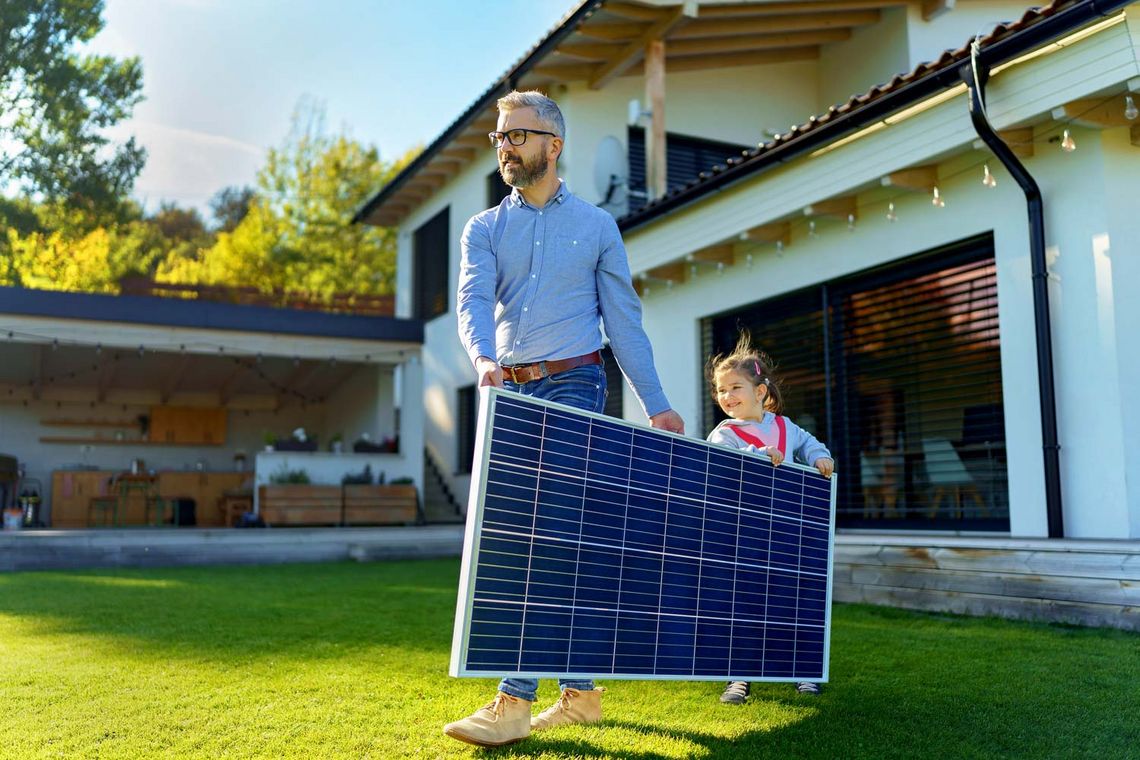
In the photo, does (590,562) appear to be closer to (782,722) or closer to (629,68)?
(782,722)

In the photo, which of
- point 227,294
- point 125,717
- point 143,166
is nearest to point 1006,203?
point 125,717

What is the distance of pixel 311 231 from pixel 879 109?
24.4 metres

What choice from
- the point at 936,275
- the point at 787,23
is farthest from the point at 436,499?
the point at 936,275

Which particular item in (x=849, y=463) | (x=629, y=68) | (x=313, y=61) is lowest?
(x=849, y=463)

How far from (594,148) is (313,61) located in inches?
1183

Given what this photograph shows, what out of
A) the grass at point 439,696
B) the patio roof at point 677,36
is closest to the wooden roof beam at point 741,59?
the patio roof at point 677,36

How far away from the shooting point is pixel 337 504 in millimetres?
15219

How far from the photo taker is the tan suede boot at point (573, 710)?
3145 mm

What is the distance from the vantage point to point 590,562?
2.78 m

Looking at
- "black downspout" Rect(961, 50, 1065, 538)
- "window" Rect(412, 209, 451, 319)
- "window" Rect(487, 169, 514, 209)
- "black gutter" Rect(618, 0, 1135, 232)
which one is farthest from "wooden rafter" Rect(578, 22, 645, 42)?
"window" Rect(412, 209, 451, 319)

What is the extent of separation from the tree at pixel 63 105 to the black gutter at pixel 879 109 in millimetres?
19842

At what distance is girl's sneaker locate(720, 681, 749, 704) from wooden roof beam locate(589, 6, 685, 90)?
29.8 feet

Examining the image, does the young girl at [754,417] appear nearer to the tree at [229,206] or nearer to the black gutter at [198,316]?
the black gutter at [198,316]

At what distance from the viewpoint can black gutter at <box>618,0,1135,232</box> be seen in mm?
5559
